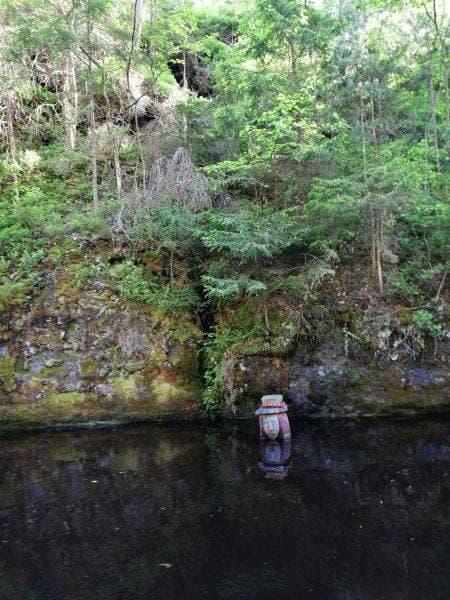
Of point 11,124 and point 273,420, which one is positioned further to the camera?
point 11,124

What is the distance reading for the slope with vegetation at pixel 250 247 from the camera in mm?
8492

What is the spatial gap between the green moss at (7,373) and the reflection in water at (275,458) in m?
4.89

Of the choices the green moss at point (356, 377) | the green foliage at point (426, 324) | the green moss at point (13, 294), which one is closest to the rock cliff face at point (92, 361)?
the green moss at point (13, 294)

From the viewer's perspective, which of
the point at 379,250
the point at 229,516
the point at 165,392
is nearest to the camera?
the point at 229,516

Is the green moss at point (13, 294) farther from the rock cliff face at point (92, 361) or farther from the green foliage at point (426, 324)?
the green foliage at point (426, 324)

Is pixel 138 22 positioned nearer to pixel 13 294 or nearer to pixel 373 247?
pixel 13 294

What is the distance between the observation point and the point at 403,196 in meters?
7.99

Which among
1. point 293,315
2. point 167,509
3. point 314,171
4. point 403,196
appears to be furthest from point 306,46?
→ point 167,509

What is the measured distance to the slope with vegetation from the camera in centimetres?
849

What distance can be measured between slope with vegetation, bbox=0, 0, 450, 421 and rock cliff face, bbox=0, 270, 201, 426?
29 millimetres

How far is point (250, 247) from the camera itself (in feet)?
26.5

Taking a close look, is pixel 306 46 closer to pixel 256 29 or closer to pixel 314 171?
pixel 256 29

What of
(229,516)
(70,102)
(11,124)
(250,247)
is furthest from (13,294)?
(70,102)

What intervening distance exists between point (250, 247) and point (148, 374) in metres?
3.19
